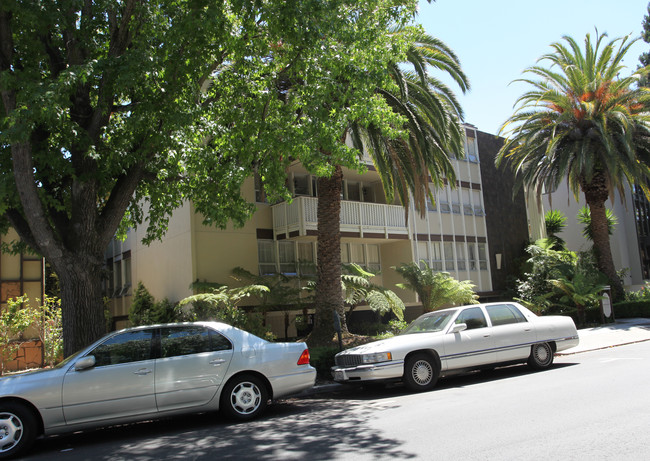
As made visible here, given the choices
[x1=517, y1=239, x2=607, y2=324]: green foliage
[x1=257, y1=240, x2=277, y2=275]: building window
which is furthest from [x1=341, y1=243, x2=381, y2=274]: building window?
[x1=517, y1=239, x2=607, y2=324]: green foliage

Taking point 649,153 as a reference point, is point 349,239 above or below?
below

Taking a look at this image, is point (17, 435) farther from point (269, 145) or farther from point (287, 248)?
point (287, 248)

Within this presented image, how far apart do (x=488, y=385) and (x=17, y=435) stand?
7308 millimetres

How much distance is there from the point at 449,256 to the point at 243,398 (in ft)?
64.3

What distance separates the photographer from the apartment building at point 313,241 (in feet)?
63.3

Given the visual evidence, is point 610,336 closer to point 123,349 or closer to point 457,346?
point 457,346

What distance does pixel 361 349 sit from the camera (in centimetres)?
974

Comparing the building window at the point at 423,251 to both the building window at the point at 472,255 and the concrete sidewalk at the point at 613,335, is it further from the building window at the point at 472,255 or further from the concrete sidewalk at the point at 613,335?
the concrete sidewalk at the point at 613,335

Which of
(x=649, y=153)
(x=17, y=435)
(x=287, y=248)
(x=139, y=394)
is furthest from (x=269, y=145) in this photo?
(x=649, y=153)

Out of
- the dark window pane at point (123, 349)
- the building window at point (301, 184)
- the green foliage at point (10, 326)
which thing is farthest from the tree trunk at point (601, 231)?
the green foliage at point (10, 326)

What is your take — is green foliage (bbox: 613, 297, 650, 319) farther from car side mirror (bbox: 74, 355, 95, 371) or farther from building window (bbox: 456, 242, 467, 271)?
car side mirror (bbox: 74, 355, 95, 371)

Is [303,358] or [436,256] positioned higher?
[436,256]

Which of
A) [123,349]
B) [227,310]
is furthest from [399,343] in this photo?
[227,310]

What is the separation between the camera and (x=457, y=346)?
32.2 feet
